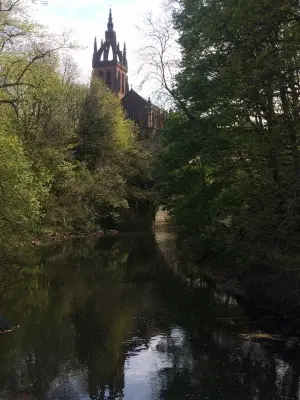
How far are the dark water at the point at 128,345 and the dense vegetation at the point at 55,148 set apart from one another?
150 inches

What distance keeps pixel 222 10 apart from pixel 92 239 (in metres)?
29.4

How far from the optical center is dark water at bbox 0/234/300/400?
9961 mm

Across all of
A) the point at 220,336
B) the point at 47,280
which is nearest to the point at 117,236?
the point at 47,280

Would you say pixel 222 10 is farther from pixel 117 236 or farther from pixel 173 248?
pixel 117 236


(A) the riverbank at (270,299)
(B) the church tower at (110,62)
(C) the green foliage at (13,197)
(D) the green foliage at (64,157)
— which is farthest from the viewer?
(B) the church tower at (110,62)

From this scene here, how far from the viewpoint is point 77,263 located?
26.4 meters

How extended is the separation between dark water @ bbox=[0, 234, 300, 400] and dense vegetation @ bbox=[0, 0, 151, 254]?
12.5 feet

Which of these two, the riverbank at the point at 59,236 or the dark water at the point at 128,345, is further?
the riverbank at the point at 59,236

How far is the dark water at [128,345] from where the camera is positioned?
9.96 metres

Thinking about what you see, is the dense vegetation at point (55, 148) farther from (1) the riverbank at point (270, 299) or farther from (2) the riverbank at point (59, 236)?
(1) the riverbank at point (270, 299)

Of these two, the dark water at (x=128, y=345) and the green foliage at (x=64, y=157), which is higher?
the green foliage at (x=64, y=157)

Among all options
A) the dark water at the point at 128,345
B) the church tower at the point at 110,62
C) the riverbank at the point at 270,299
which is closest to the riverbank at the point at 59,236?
the dark water at the point at 128,345

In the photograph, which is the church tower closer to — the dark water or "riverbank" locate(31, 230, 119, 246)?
"riverbank" locate(31, 230, 119, 246)

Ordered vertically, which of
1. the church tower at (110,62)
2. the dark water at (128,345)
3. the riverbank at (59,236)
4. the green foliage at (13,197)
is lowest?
the dark water at (128,345)
